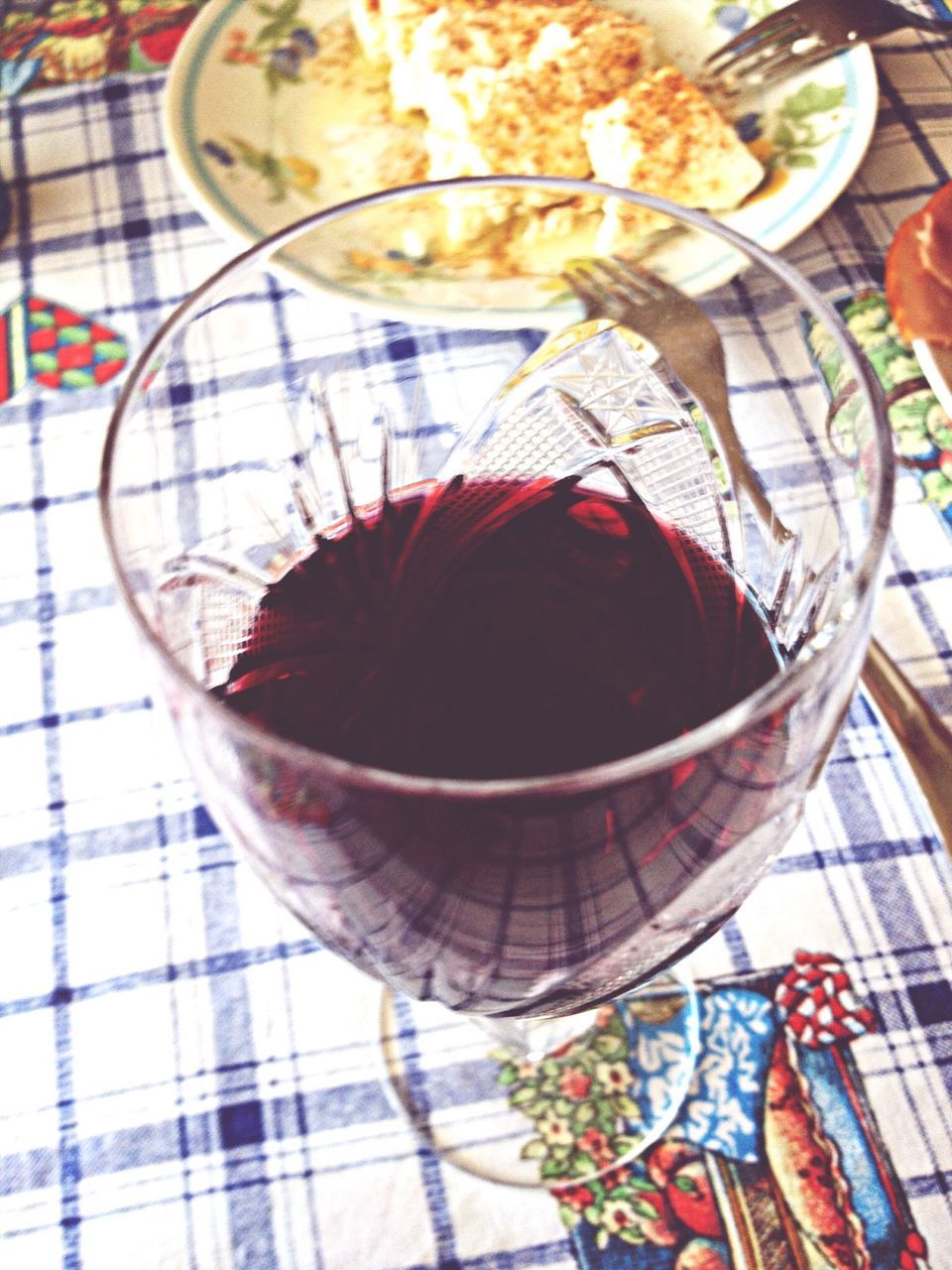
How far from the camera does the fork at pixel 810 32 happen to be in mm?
858

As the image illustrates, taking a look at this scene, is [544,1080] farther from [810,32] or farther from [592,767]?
[810,32]

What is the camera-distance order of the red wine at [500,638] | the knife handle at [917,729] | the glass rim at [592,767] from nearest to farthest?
1. the glass rim at [592,767]
2. the red wine at [500,638]
3. the knife handle at [917,729]

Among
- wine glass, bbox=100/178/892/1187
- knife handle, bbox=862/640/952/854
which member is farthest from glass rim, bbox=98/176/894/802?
knife handle, bbox=862/640/952/854

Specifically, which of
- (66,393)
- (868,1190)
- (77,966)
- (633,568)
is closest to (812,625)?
(633,568)

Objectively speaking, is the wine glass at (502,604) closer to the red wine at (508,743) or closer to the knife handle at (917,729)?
the red wine at (508,743)

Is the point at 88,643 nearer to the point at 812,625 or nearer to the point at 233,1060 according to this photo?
the point at 233,1060

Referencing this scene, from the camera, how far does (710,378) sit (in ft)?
1.75

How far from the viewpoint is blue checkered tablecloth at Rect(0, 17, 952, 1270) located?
49 cm

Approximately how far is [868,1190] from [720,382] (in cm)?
34

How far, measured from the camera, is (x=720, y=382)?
1.74 ft

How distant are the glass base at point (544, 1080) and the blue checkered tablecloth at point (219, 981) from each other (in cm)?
1

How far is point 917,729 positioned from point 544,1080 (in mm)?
238

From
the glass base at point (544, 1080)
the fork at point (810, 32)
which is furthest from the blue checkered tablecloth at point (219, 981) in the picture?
the fork at point (810, 32)

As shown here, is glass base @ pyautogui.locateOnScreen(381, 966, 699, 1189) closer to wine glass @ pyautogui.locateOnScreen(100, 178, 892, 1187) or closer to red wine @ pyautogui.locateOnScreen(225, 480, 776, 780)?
wine glass @ pyautogui.locateOnScreen(100, 178, 892, 1187)
